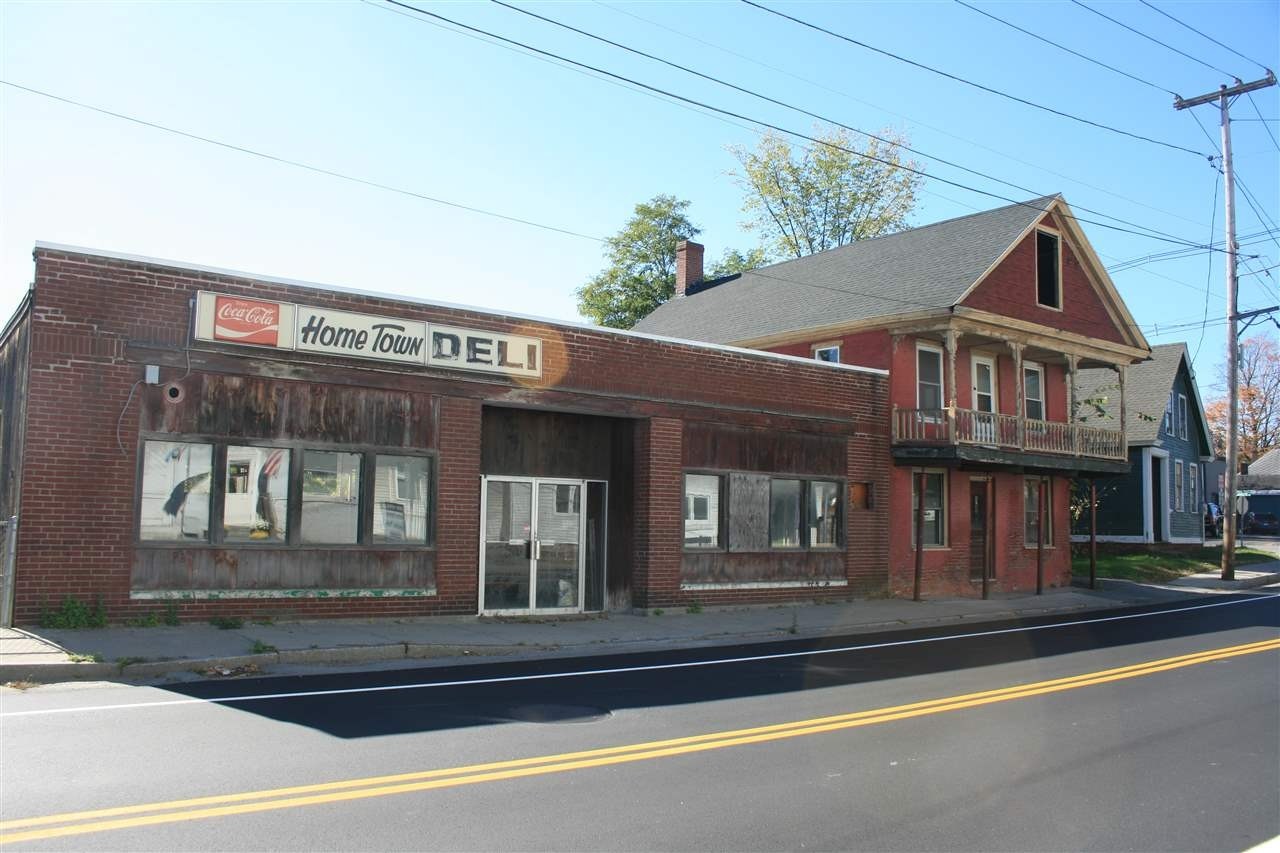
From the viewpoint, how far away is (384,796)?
6281 millimetres

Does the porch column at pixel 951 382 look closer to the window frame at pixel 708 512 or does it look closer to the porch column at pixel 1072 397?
the porch column at pixel 1072 397

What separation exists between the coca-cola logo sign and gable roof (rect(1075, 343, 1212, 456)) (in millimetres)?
29973

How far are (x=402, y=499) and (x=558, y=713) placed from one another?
6948 millimetres

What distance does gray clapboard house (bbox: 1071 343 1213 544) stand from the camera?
37750 mm

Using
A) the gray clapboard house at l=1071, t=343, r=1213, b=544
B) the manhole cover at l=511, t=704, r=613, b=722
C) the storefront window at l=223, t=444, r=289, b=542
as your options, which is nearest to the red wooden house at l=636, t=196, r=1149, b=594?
the gray clapboard house at l=1071, t=343, r=1213, b=544

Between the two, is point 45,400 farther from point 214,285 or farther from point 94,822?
point 94,822

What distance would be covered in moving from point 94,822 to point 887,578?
1849 cm

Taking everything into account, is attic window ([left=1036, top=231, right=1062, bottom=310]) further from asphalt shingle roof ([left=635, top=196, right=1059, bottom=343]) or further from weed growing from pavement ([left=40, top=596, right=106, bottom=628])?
weed growing from pavement ([left=40, top=596, right=106, bottom=628])

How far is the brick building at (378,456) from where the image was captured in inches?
499

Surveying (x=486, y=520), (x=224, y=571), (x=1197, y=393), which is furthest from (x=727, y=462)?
(x=1197, y=393)

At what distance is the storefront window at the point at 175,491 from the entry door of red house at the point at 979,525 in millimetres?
17434

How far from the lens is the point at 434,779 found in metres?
6.71

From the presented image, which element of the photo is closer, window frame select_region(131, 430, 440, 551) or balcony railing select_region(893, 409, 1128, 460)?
window frame select_region(131, 430, 440, 551)

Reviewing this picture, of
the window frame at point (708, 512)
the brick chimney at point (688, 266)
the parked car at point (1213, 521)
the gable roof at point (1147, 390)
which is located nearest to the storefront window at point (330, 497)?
the window frame at point (708, 512)
